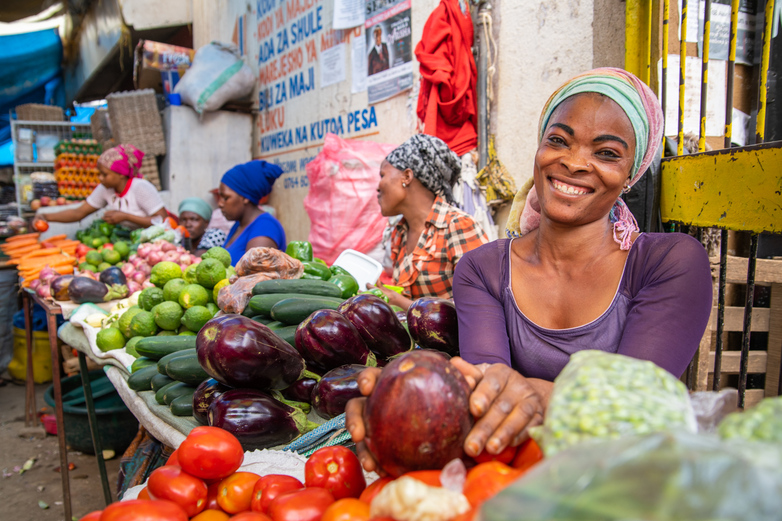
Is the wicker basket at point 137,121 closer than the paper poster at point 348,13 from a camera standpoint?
No

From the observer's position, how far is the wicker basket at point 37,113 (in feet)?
29.6

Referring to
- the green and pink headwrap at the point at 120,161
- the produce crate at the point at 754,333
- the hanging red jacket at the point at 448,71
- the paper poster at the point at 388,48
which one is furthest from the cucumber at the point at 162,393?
the green and pink headwrap at the point at 120,161

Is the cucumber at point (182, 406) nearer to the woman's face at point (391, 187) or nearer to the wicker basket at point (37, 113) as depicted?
the woman's face at point (391, 187)

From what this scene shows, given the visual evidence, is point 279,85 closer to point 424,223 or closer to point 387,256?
point 387,256

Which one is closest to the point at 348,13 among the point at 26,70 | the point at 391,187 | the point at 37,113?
the point at 391,187

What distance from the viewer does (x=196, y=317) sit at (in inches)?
111

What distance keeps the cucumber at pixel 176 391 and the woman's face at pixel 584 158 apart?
5.51 ft

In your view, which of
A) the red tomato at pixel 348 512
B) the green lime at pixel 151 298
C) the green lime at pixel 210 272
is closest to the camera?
the red tomato at pixel 348 512

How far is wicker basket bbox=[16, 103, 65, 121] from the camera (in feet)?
29.6

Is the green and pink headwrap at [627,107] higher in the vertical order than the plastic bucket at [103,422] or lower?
higher

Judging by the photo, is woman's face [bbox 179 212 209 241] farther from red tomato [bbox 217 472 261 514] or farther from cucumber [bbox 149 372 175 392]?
red tomato [bbox 217 472 261 514]

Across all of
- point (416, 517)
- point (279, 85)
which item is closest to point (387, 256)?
point (416, 517)

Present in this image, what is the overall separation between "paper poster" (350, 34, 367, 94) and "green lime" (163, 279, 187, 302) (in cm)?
360

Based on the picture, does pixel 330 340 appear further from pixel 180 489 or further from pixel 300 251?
pixel 300 251
